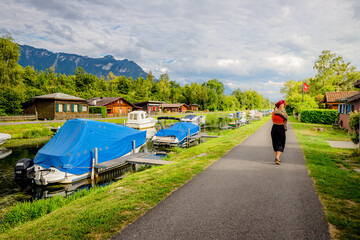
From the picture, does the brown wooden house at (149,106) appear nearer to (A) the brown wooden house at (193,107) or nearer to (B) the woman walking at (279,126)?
(A) the brown wooden house at (193,107)

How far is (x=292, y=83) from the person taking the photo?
288 feet

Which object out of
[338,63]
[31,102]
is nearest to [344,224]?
[31,102]

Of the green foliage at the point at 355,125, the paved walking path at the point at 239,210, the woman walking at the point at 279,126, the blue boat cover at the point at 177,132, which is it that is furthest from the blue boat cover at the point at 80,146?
the green foliage at the point at 355,125

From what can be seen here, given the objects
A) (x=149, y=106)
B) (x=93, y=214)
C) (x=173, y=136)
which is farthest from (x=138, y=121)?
(x=149, y=106)

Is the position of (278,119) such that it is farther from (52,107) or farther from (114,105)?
(114,105)

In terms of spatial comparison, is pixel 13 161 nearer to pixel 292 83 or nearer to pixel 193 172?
pixel 193 172

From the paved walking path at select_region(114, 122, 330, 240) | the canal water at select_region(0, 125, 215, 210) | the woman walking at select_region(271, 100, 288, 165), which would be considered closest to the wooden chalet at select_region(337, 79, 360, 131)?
the woman walking at select_region(271, 100, 288, 165)

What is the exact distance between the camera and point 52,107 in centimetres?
3803

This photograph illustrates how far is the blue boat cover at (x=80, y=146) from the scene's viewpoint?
982 centimetres

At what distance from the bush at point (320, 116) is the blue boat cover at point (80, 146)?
101 ft

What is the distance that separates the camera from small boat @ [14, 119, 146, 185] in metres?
9.74

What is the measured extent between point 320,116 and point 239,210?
3351 cm

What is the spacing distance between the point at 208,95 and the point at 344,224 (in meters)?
99.8

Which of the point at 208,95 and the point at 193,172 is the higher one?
the point at 208,95
